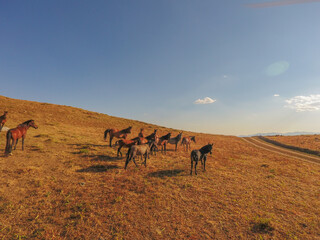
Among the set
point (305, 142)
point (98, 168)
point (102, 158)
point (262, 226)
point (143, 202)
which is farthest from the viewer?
point (305, 142)

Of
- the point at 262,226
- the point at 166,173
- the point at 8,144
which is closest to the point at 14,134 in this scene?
the point at 8,144

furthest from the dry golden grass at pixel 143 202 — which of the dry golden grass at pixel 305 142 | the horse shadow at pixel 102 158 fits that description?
the dry golden grass at pixel 305 142

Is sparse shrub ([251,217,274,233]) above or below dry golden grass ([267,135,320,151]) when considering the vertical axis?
below

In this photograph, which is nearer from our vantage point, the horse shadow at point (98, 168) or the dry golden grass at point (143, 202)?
the dry golden grass at point (143, 202)

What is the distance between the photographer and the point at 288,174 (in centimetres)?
1412

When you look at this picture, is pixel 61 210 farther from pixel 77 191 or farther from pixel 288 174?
pixel 288 174

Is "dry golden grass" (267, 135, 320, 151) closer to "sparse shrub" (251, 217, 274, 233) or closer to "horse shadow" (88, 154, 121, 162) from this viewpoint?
"sparse shrub" (251, 217, 274, 233)

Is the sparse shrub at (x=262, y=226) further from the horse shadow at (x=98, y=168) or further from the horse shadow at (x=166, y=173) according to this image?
the horse shadow at (x=98, y=168)

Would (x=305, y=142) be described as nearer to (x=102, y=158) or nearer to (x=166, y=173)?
(x=166, y=173)

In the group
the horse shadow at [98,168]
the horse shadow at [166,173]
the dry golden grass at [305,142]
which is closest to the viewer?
the horse shadow at [98,168]

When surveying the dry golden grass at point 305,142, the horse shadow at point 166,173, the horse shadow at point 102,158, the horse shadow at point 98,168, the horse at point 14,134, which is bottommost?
the horse shadow at point 166,173

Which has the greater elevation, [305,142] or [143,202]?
[305,142]

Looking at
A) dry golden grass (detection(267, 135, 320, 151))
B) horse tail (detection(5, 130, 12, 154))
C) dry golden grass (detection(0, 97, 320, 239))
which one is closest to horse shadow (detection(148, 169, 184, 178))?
dry golden grass (detection(0, 97, 320, 239))

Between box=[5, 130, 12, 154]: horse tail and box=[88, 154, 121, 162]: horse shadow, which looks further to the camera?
box=[88, 154, 121, 162]: horse shadow
